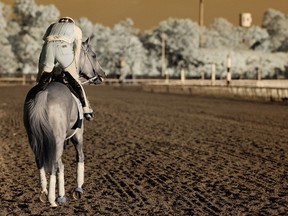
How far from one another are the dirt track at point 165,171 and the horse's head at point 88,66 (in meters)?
1.73

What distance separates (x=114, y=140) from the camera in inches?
Answer: 573

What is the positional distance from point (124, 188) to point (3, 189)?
1.86m

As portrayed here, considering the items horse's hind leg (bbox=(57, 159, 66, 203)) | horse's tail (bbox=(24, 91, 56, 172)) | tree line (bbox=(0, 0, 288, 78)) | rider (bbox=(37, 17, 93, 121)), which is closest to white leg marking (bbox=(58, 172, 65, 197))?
horse's hind leg (bbox=(57, 159, 66, 203))

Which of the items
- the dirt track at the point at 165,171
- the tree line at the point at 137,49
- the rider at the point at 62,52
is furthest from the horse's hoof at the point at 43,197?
the tree line at the point at 137,49

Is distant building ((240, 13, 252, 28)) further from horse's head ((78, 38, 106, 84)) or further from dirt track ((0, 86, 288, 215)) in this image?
horse's head ((78, 38, 106, 84))

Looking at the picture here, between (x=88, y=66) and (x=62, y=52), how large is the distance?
0.74 metres

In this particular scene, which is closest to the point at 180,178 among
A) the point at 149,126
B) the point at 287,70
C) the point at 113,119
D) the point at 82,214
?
the point at 82,214

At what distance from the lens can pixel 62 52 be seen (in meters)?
6.89

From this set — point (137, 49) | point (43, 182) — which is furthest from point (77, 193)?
point (137, 49)

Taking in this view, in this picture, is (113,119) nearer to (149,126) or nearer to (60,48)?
(149,126)

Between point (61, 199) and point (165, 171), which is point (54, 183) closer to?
point (61, 199)

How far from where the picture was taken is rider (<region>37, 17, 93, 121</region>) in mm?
6832

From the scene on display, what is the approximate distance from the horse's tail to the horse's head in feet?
3.76

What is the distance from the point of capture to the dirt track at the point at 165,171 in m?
7.24
